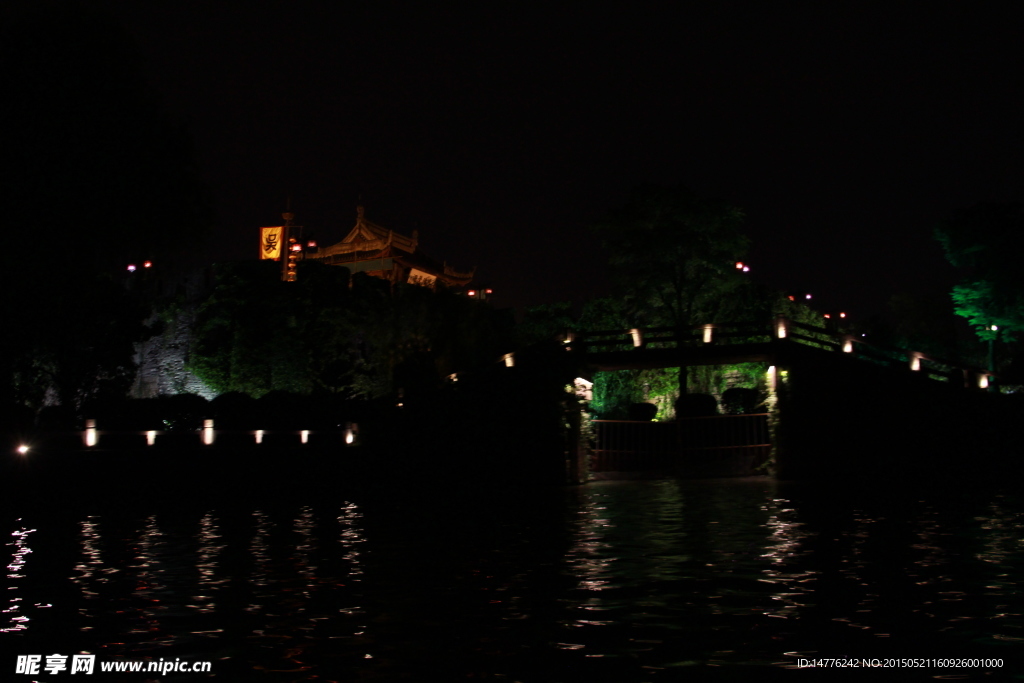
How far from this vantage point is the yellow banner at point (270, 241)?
47.3 metres

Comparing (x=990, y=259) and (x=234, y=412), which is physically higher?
(x=990, y=259)

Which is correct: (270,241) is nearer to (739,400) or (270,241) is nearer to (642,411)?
(642,411)

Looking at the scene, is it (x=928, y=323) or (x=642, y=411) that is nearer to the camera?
(x=642, y=411)

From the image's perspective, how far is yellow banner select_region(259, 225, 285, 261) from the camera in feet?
155

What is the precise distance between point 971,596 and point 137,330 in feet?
102

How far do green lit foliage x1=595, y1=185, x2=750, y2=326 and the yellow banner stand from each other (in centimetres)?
1934

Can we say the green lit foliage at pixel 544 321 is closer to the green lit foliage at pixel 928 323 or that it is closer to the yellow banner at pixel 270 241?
the yellow banner at pixel 270 241

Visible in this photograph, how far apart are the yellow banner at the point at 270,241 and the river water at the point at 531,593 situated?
32.7 m

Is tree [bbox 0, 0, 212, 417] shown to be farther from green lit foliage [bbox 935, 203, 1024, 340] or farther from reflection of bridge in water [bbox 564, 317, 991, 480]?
green lit foliage [bbox 935, 203, 1024, 340]

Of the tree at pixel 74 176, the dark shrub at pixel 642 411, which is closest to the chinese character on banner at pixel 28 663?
the tree at pixel 74 176

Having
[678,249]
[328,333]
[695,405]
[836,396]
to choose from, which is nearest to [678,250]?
[678,249]

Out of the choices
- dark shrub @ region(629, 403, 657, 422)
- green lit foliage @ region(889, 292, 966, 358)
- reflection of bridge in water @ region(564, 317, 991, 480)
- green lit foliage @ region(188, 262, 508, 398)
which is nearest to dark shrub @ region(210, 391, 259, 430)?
green lit foliage @ region(188, 262, 508, 398)

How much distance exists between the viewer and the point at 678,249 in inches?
1377

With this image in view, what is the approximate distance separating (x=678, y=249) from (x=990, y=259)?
13.0 metres
